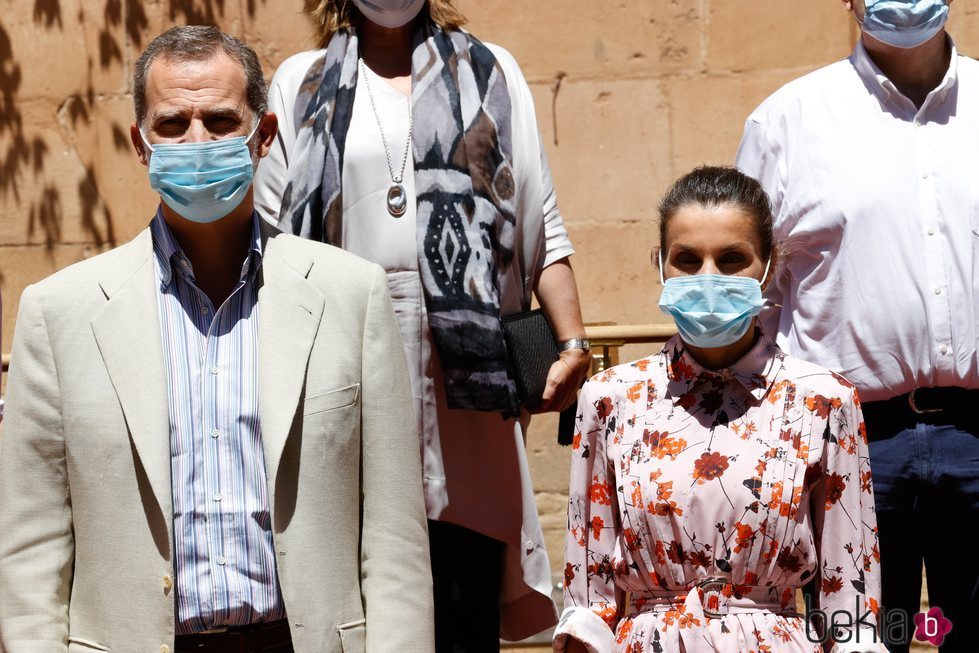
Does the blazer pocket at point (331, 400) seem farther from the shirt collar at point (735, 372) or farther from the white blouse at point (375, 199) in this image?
the white blouse at point (375, 199)

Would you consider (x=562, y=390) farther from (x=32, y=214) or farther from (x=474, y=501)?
(x=32, y=214)

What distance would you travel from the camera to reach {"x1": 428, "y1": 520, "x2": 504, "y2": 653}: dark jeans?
4.04m

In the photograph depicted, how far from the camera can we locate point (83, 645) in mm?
2986

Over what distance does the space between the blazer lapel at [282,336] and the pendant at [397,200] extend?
34.1 inches

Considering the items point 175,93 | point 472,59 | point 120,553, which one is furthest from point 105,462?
point 472,59

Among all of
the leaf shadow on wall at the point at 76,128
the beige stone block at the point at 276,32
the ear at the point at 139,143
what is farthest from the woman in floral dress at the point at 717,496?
the leaf shadow on wall at the point at 76,128

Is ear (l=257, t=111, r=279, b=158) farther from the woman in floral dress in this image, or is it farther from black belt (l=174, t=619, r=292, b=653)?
black belt (l=174, t=619, r=292, b=653)

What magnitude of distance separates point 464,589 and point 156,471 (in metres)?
1.31

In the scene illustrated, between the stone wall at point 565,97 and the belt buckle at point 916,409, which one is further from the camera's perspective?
the stone wall at point 565,97

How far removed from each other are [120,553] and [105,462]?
178 millimetres

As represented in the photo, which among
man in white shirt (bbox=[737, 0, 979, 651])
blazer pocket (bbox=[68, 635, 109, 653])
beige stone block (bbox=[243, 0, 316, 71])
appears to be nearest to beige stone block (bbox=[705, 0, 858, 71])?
beige stone block (bbox=[243, 0, 316, 71])

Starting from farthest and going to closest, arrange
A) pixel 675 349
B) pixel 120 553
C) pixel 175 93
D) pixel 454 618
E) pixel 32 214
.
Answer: pixel 32 214 < pixel 454 618 < pixel 675 349 < pixel 175 93 < pixel 120 553

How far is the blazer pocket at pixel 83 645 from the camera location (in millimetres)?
2977

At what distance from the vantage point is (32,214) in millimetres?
7066
